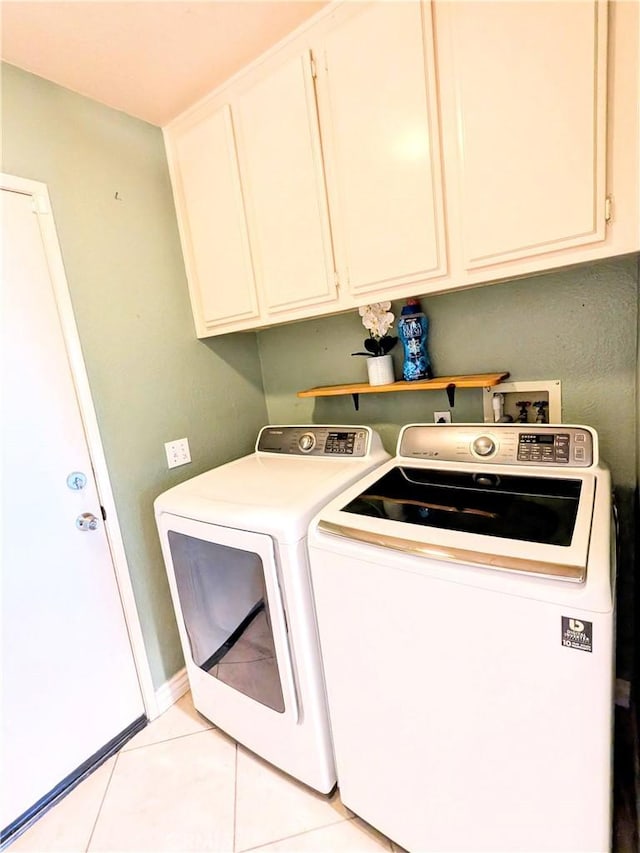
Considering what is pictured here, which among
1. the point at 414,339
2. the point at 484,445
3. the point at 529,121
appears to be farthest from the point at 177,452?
the point at 529,121

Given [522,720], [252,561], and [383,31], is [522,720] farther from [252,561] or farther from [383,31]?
[383,31]

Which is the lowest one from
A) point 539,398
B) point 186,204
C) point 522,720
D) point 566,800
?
point 566,800

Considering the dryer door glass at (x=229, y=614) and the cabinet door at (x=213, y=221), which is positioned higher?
the cabinet door at (x=213, y=221)

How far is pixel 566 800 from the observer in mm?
828

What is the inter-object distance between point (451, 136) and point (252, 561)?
138 cm

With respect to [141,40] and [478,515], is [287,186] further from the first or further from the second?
[478,515]

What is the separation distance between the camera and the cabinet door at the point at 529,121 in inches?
37.0

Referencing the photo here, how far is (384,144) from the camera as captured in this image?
1216 mm

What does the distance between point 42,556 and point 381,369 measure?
Result: 1424 millimetres

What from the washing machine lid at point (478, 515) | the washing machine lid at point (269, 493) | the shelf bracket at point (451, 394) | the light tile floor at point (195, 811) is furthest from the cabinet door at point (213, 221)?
the light tile floor at point (195, 811)

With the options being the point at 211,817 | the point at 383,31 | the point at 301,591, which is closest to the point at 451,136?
the point at 383,31

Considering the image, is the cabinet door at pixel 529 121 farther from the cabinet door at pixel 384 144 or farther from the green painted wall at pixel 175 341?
the green painted wall at pixel 175 341

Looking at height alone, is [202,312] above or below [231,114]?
below

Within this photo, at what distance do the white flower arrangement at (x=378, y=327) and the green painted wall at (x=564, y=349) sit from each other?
0.07 meters
